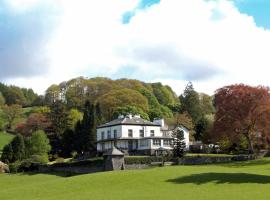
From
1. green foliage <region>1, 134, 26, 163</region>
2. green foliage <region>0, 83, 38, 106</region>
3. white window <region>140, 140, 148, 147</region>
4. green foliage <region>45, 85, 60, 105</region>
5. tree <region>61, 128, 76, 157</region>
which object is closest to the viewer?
green foliage <region>1, 134, 26, 163</region>

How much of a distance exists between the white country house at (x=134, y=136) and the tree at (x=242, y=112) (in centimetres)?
1591

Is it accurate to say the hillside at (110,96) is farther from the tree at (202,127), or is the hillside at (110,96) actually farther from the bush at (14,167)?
the bush at (14,167)

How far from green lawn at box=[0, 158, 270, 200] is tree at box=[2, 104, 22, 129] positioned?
285 feet

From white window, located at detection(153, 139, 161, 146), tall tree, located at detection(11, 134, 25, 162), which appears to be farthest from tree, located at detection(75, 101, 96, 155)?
white window, located at detection(153, 139, 161, 146)

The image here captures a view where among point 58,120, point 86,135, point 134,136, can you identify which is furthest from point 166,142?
point 58,120

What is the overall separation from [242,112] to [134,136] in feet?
79.7

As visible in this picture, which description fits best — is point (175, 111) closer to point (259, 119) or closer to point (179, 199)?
point (259, 119)

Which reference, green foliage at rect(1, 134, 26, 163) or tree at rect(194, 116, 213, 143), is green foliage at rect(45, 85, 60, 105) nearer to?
tree at rect(194, 116, 213, 143)

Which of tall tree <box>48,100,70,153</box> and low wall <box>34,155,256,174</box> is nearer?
Answer: low wall <box>34,155,256,174</box>

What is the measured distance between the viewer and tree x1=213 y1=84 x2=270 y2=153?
228ft

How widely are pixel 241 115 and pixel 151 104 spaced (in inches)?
2574

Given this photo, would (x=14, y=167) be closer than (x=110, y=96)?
Yes

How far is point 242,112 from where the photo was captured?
70.1 metres

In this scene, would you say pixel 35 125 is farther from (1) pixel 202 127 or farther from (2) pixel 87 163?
(2) pixel 87 163
